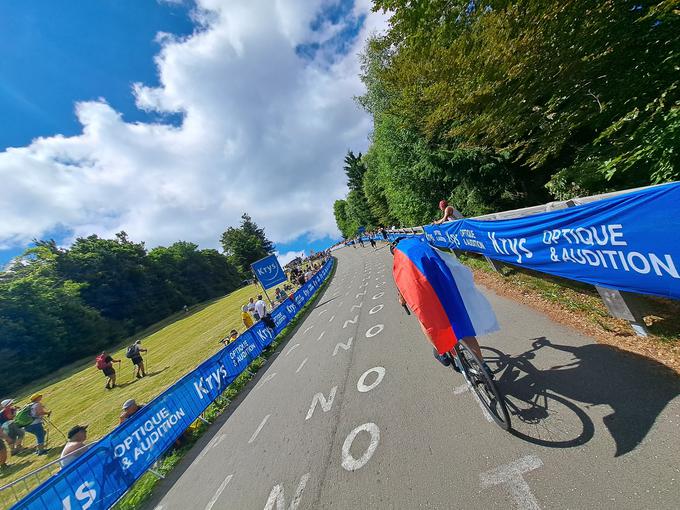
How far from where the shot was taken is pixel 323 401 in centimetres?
612

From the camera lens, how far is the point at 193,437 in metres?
7.59

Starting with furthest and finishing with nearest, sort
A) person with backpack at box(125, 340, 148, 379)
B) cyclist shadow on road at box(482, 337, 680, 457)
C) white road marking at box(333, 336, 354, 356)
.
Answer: person with backpack at box(125, 340, 148, 379) < white road marking at box(333, 336, 354, 356) < cyclist shadow on road at box(482, 337, 680, 457)

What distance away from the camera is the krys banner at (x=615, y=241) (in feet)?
11.0

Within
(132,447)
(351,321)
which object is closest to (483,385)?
(132,447)

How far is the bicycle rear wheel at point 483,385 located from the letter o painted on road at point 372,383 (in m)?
2.40

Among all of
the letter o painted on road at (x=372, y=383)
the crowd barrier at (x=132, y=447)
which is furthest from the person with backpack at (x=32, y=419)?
the letter o painted on road at (x=372, y=383)

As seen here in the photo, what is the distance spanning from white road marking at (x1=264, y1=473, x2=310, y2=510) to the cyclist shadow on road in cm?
291

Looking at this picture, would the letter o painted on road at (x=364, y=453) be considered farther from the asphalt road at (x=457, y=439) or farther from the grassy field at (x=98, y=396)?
the grassy field at (x=98, y=396)

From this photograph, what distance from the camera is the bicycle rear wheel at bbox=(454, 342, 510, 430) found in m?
3.29

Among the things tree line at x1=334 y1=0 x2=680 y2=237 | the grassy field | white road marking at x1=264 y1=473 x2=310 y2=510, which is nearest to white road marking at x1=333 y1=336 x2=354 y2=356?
white road marking at x1=264 y1=473 x2=310 y2=510

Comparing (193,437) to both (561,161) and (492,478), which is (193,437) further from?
(561,161)

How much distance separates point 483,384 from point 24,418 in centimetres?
1572

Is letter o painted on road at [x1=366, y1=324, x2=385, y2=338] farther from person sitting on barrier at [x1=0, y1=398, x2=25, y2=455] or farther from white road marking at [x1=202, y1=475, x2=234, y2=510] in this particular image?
person sitting on barrier at [x1=0, y1=398, x2=25, y2=455]

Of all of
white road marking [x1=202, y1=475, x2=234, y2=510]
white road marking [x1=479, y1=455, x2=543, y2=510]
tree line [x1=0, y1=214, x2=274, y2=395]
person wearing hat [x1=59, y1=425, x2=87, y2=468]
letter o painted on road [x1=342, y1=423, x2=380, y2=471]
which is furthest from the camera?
tree line [x1=0, y1=214, x2=274, y2=395]
